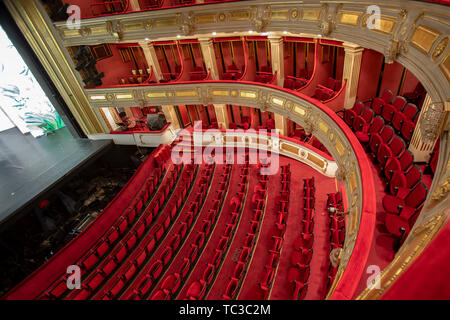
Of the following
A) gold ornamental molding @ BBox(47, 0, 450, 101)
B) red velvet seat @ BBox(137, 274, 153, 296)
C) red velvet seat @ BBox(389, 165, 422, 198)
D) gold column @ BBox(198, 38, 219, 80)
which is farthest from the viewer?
gold column @ BBox(198, 38, 219, 80)

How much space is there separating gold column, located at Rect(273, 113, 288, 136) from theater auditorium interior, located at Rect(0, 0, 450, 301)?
0.31ft

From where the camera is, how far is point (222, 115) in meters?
11.4

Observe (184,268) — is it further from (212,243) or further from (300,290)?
(300,290)

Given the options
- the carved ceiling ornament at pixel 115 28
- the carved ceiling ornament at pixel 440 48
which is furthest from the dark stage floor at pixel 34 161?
the carved ceiling ornament at pixel 440 48

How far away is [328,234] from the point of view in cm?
646

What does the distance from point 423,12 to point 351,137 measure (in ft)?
7.97

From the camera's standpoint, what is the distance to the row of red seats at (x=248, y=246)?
18.1ft

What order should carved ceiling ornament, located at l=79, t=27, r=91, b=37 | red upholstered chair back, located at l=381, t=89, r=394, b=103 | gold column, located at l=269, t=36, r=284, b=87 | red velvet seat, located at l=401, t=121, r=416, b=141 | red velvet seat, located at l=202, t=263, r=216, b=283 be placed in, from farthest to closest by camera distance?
1. carved ceiling ornament, located at l=79, t=27, r=91, b=37
2. gold column, located at l=269, t=36, r=284, b=87
3. red upholstered chair back, located at l=381, t=89, r=394, b=103
4. red velvet seat, located at l=202, t=263, r=216, b=283
5. red velvet seat, located at l=401, t=121, r=416, b=141

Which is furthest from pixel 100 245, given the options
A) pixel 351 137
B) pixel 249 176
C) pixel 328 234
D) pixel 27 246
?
pixel 351 137

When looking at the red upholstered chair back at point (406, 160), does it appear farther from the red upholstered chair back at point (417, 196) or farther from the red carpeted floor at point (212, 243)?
the red carpeted floor at point (212, 243)

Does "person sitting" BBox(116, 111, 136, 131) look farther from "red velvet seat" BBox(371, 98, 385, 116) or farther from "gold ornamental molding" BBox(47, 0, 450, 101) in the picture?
"red velvet seat" BBox(371, 98, 385, 116)

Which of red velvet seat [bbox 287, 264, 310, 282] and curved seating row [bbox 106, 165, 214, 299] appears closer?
red velvet seat [bbox 287, 264, 310, 282]

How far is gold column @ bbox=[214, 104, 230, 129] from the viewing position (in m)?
11.2

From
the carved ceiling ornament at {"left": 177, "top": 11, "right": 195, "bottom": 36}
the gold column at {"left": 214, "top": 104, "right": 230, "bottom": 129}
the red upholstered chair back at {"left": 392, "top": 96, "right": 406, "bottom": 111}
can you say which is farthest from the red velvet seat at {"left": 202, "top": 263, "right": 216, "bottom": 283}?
the carved ceiling ornament at {"left": 177, "top": 11, "right": 195, "bottom": 36}
